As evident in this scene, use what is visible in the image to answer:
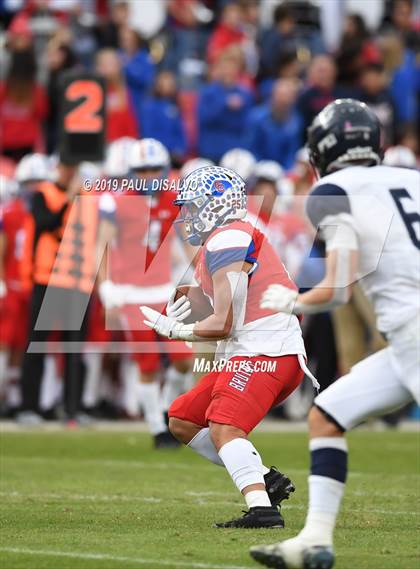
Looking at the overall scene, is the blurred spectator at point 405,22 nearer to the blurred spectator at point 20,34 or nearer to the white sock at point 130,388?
the blurred spectator at point 20,34

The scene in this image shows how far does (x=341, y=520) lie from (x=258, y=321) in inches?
40.4

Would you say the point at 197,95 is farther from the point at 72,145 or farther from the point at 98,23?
the point at 72,145

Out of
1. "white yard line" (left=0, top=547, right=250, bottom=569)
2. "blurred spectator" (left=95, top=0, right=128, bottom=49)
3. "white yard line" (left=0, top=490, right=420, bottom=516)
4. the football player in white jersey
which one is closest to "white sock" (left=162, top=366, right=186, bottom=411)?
"white yard line" (left=0, top=490, right=420, bottom=516)

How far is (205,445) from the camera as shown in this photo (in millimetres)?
6734

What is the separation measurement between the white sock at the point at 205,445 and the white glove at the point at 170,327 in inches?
24.8

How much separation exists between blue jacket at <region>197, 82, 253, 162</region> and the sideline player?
26.6ft

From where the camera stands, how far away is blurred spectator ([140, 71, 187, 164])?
14.7m

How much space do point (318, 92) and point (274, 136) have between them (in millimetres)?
722

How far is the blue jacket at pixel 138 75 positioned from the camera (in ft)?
50.2

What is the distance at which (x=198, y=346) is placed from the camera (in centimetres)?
798

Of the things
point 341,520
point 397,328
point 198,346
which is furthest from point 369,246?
point 198,346

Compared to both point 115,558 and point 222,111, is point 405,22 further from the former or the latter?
point 115,558

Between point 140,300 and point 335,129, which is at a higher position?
point 335,129

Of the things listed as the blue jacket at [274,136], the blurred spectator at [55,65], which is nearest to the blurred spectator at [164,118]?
the blue jacket at [274,136]
